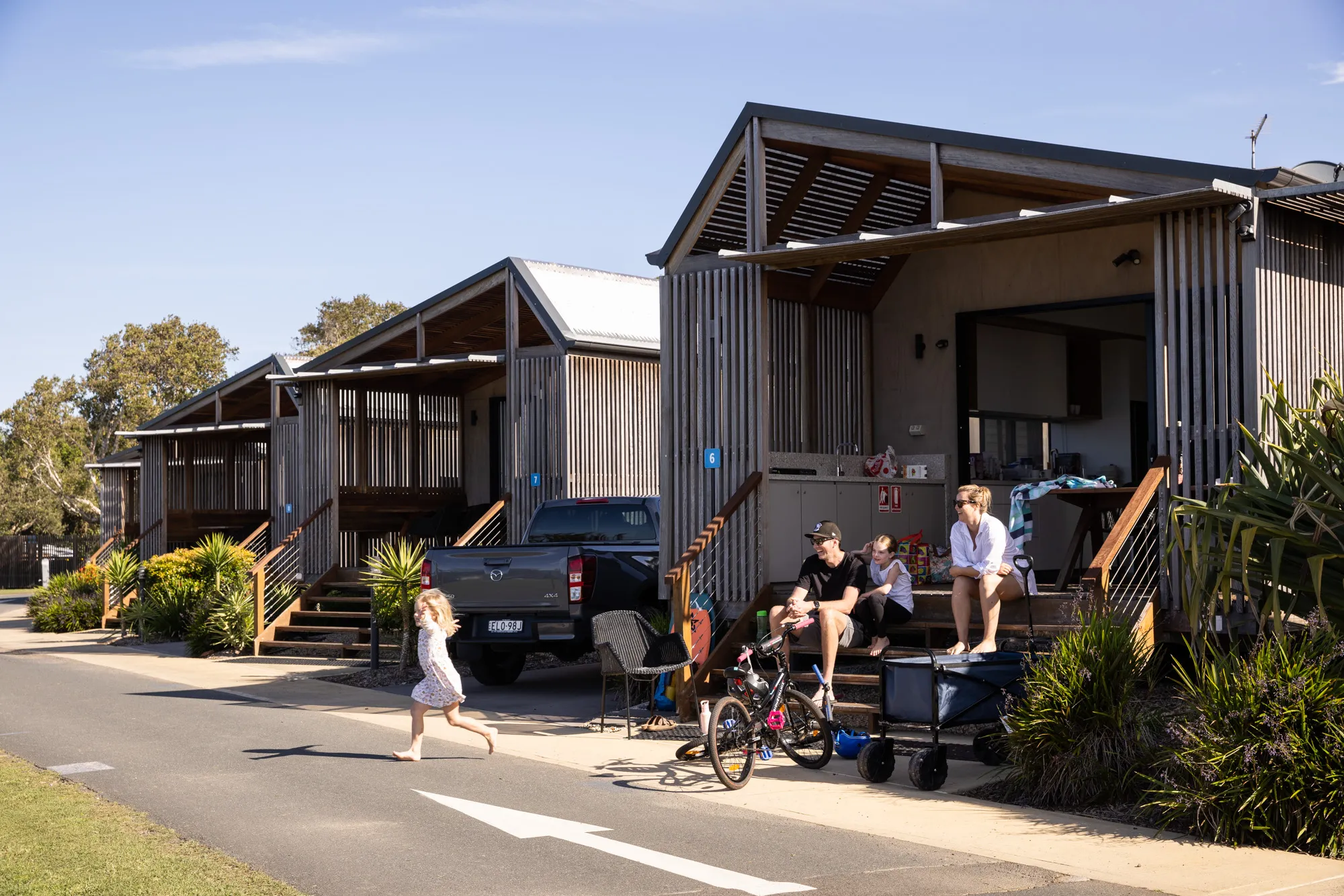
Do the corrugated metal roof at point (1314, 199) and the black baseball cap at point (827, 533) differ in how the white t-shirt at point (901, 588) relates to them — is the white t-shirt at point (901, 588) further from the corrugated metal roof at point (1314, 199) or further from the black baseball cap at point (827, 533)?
the corrugated metal roof at point (1314, 199)

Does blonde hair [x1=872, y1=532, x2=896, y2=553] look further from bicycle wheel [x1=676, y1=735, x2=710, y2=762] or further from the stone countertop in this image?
bicycle wheel [x1=676, y1=735, x2=710, y2=762]

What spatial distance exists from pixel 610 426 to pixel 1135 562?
9688 millimetres

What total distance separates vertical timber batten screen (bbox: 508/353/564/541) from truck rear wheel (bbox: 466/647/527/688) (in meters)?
4.08

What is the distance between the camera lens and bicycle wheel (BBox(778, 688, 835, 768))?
32.1 ft

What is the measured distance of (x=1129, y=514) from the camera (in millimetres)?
10602

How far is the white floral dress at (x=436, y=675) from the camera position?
10727mm

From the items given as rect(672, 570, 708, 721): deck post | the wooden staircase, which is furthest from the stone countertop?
the wooden staircase

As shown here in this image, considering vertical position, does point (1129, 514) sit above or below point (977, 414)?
below

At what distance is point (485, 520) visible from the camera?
1936cm

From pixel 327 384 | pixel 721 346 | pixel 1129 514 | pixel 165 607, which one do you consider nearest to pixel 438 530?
pixel 327 384

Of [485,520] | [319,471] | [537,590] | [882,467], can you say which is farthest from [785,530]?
[319,471]

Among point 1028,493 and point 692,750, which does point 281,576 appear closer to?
point 1028,493

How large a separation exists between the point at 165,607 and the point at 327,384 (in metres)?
4.31

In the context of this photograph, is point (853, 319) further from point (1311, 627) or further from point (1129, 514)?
point (1311, 627)
